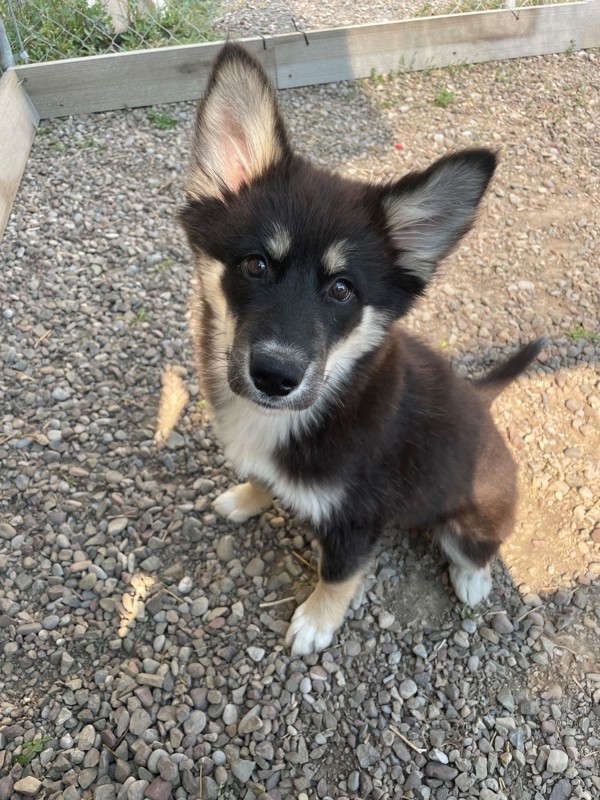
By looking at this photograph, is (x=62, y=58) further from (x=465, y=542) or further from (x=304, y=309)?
(x=465, y=542)

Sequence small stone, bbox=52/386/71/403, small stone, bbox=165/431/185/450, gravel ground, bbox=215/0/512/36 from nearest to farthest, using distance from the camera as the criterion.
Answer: small stone, bbox=165/431/185/450 → small stone, bbox=52/386/71/403 → gravel ground, bbox=215/0/512/36

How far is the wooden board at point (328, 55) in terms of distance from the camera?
4418 millimetres

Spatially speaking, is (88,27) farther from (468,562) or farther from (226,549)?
(468,562)

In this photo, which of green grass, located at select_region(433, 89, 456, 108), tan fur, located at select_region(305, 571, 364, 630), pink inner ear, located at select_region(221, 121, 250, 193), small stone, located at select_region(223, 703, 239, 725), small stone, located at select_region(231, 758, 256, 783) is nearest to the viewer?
pink inner ear, located at select_region(221, 121, 250, 193)

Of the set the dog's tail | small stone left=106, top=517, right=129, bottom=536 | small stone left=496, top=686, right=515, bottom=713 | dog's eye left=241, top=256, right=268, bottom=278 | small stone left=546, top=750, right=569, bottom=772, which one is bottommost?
small stone left=546, top=750, right=569, bottom=772

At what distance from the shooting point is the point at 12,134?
4.07 metres

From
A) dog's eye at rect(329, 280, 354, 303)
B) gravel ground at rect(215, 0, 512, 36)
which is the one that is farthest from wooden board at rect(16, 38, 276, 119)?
dog's eye at rect(329, 280, 354, 303)

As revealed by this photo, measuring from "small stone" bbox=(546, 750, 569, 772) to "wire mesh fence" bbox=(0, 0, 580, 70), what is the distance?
5174mm

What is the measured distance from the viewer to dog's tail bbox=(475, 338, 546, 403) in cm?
262

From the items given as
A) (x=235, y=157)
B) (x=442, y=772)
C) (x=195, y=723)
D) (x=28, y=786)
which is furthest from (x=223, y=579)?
(x=235, y=157)

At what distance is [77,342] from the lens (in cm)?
330

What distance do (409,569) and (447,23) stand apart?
458 cm

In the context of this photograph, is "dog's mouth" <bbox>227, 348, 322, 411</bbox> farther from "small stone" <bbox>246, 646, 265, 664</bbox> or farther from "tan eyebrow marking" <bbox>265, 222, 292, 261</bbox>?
"small stone" <bbox>246, 646, 265, 664</bbox>

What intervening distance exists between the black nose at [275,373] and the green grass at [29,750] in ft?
4.91
